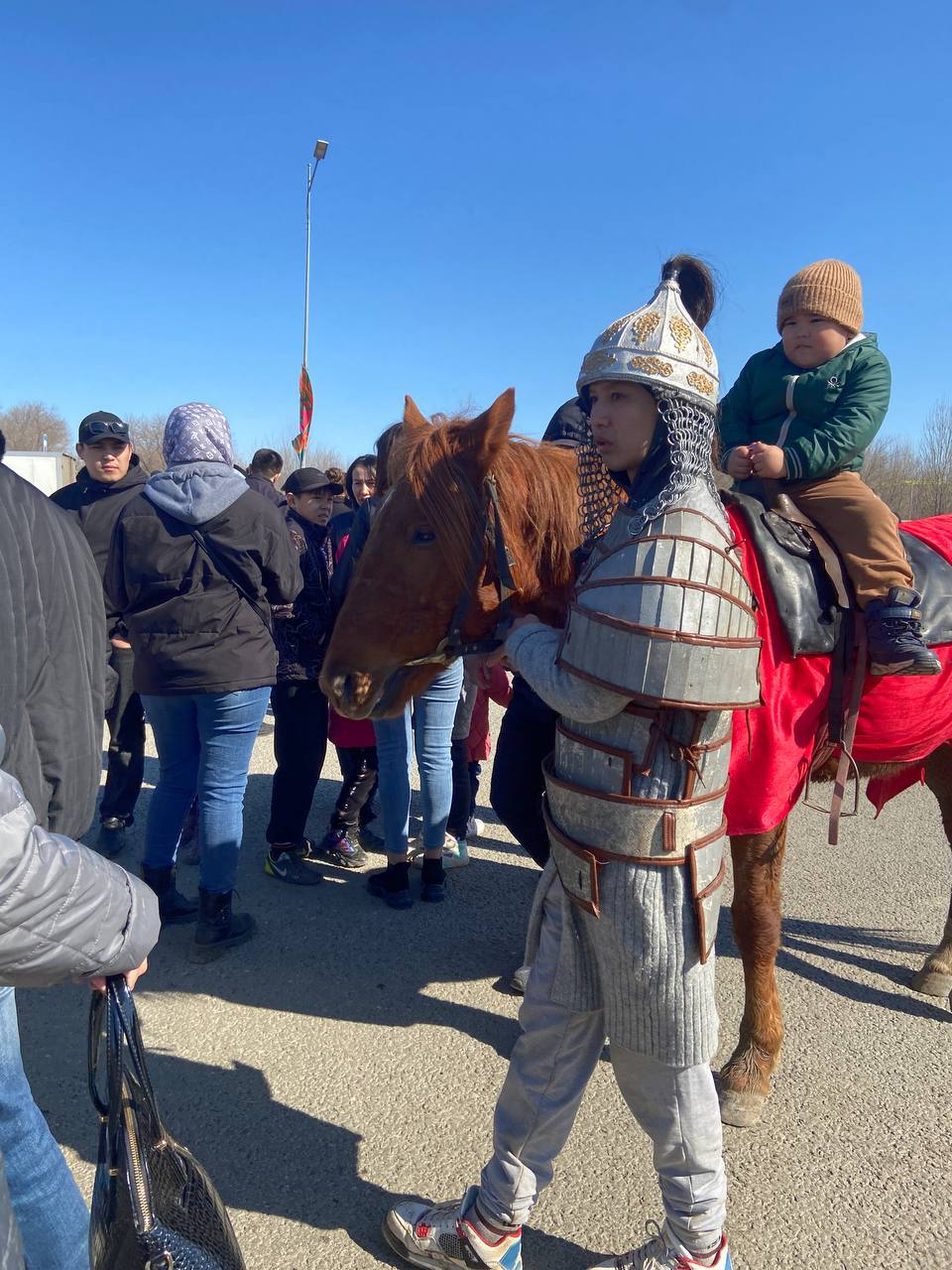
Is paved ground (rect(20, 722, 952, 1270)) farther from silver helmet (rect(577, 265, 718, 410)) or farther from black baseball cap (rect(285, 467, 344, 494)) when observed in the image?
black baseball cap (rect(285, 467, 344, 494))

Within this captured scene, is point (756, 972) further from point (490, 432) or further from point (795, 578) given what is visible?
point (490, 432)

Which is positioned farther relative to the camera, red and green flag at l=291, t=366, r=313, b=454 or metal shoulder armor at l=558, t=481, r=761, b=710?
red and green flag at l=291, t=366, r=313, b=454

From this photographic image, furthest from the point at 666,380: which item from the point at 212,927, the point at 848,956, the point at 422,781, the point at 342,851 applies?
the point at 342,851

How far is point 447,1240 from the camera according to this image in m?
1.79

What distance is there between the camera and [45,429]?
5206cm

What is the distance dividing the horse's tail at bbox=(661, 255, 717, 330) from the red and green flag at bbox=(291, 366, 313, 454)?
38.8 feet

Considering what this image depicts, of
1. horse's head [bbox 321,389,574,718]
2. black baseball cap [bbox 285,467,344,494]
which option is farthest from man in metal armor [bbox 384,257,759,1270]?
black baseball cap [bbox 285,467,344,494]

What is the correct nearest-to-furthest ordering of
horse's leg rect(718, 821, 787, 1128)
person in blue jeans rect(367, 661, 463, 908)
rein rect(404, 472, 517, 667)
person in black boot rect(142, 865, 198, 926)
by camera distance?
rein rect(404, 472, 517, 667)
horse's leg rect(718, 821, 787, 1128)
person in black boot rect(142, 865, 198, 926)
person in blue jeans rect(367, 661, 463, 908)

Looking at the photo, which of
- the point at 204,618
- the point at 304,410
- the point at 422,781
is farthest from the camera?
the point at 304,410

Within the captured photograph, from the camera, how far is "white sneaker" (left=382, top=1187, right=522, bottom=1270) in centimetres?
176

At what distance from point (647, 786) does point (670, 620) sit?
36cm

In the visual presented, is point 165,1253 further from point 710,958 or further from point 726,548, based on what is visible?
point 726,548

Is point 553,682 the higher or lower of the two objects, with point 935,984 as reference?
higher

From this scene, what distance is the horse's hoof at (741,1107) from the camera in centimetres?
232
